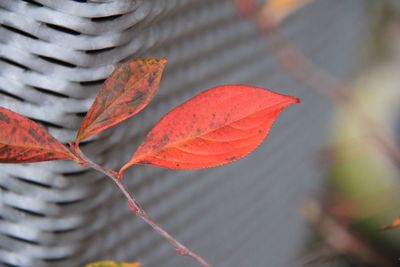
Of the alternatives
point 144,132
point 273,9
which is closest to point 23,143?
point 144,132

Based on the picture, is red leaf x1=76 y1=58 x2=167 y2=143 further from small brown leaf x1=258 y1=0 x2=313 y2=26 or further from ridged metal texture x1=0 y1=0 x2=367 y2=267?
small brown leaf x1=258 y1=0 x2=313 y2=26

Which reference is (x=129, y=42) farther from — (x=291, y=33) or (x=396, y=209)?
(x=396, y=209)

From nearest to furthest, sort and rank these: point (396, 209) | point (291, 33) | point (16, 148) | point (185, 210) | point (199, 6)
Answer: point (16, 148), point (199, 6), point (185, 210), point (291, 33), point (396, 209)

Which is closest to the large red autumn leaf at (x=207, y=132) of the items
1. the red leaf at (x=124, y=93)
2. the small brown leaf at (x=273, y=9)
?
the red leaf at (x=124, y=93)

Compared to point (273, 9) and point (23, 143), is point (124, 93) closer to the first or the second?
point (23, 143)

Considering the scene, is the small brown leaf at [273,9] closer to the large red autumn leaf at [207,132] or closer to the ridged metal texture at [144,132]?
the ridged metal texture at [144,132]

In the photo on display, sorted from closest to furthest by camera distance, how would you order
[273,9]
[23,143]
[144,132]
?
[23,143]
[144,132]
[273,9]

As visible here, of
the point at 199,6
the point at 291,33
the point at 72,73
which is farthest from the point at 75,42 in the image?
the point at 291,33
